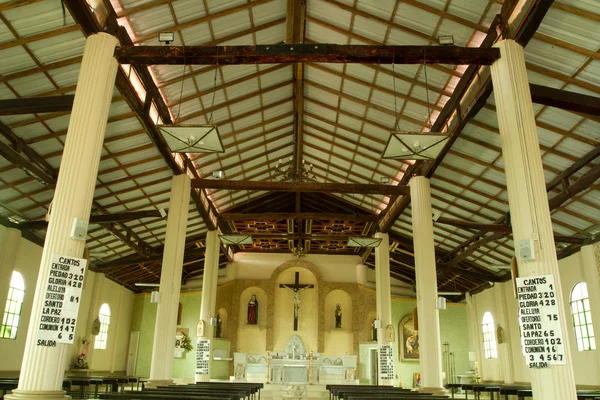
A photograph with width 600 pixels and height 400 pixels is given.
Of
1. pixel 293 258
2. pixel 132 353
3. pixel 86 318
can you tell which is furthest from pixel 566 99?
pixel 132 353

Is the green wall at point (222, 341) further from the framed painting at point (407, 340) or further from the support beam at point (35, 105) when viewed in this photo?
the support beam at point (35, 105)

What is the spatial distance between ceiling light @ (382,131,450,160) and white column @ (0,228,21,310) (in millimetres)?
12369

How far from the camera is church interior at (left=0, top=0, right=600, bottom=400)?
322 inches

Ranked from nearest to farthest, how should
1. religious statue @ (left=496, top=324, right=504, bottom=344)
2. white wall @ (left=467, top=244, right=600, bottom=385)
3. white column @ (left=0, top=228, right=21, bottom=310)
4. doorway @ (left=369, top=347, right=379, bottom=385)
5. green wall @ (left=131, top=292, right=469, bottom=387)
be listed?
1. white column @ (left=0, top=228, right=21, bottom=310)
2. white wall @ (left=467, top=244, right=600, bottom=385)
3. religious statue @ (left=496, top=324, right=504, bottom=344)
4. doorway @ (left=369, top=347, right=379, bottom=385)
5. green wall @ (left=131, top=292, right=469, bottom=387)

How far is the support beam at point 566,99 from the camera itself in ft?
29.6

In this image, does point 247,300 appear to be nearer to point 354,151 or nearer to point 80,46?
point 354,151

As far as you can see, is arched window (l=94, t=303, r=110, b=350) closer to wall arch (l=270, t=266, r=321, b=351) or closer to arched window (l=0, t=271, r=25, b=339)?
arched window (l=0, t=271, r=25, b=339)

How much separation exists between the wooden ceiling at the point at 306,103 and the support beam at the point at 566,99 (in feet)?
0.10

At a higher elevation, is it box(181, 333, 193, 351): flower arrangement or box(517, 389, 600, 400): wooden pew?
box(181, 333, 193, 351): flower arrangement

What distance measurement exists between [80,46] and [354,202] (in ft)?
48.5

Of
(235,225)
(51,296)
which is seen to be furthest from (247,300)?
(51,296)

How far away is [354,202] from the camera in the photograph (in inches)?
874

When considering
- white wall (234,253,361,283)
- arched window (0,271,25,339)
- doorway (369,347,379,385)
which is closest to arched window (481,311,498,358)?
doorway (369,347,379,385)

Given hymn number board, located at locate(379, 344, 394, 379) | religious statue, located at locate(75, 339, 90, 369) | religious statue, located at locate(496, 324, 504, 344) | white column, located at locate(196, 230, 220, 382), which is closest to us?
hymn number board, located at locate(379, 344, 394, 379)
